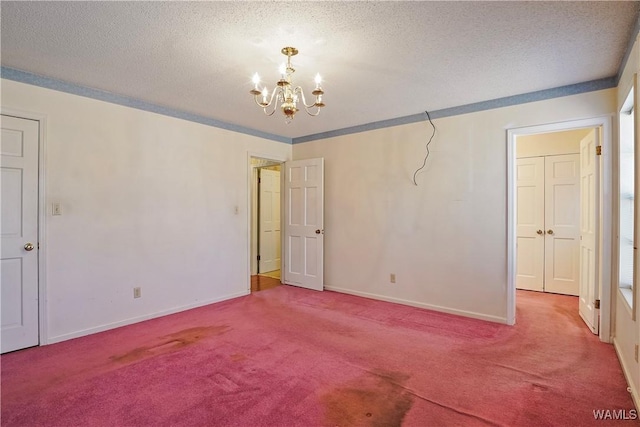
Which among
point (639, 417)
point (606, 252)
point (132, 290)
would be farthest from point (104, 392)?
point (606, 252)

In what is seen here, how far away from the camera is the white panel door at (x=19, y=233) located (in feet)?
9.05

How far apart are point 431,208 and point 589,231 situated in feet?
5.18

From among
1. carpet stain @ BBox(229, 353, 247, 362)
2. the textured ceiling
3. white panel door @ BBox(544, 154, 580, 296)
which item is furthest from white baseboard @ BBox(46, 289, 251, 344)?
white panel door @ BBox(544, 154, 580, 296)

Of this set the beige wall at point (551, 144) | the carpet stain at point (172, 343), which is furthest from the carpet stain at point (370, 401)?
the beige wall at point (551, 144)

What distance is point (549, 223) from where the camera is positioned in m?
4.87

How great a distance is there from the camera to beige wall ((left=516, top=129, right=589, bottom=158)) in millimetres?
4707

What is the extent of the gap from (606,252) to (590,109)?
1.34 m

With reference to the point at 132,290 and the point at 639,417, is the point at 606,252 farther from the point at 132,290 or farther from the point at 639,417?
the point at 132,290

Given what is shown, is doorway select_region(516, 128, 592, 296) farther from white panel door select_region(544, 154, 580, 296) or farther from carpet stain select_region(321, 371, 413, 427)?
carpet stain select_region(321, 371, 413, 427)

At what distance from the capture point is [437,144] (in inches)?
156

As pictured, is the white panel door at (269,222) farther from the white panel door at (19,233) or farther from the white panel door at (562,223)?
the white panel door at (562,223)

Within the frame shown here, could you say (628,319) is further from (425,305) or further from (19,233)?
(19,233)

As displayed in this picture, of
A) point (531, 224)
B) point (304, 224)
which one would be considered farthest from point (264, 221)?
point (531, 224)

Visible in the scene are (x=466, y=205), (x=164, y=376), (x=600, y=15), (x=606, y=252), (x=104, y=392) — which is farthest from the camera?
(x=466, y=205)
